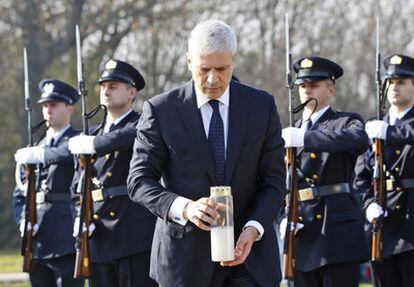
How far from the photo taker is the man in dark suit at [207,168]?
209 inches

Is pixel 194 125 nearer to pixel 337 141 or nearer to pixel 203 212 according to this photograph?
pixel 203 212

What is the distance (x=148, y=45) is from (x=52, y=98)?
52.5ft

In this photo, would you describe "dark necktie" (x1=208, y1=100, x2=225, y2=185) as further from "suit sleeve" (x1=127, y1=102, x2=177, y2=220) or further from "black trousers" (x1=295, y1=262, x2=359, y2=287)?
"black trousers" (x1=295, y1=262, x2=359, y2=287)

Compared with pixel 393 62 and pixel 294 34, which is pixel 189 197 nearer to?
pixel 393 62

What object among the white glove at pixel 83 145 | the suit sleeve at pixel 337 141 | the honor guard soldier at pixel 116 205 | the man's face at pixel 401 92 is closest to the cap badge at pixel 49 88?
the honor guard soldier at pixel 116 205

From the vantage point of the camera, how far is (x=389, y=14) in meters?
29.1

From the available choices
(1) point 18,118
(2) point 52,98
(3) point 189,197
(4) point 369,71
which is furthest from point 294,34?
(3) point 189,197

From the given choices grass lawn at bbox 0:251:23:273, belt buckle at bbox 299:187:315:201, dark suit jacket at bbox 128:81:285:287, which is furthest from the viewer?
grass lawn at bbox 0:251:23:273

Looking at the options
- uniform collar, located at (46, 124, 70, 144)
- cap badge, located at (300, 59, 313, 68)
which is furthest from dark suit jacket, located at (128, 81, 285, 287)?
uniform collar, located at (46, 124, 70, 144)

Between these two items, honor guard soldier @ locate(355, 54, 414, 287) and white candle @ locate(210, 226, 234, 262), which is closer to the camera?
white candle @ locate(210, 226, 234, 262)

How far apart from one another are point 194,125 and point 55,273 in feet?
14.8

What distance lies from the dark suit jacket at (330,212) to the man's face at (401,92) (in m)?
0.63

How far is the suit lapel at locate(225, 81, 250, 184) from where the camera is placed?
17.6 feet

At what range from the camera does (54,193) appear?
950cm
